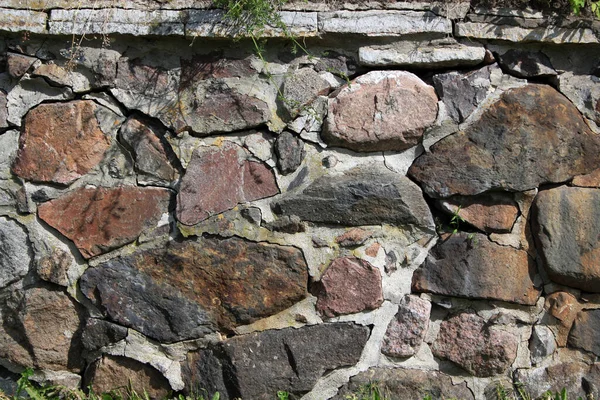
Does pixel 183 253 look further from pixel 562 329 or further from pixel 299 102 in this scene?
pixel 562 329

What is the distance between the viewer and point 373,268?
92.5 inches

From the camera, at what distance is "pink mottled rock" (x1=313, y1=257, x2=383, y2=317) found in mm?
Result: 2342

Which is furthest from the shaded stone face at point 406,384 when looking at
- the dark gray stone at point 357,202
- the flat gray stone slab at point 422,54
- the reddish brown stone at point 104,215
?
the flat gray stone slab at point 422,54

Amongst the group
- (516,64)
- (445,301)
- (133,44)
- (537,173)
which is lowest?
(445,301)

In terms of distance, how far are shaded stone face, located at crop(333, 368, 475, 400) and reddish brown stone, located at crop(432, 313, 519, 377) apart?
0.08 metres

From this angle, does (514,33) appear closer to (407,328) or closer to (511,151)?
(511,151)

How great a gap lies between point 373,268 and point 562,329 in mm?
691

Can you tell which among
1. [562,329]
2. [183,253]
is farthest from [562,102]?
[183,253]

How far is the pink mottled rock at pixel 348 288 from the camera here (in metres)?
2.34

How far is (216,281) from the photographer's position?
234 centimetres

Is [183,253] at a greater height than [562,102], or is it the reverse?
[562,102]

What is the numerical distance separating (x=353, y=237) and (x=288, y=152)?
0.37 m

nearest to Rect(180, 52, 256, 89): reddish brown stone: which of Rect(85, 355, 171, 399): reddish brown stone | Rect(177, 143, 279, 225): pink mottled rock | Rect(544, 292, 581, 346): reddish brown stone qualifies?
Rect(177, 143, 279, 225): pink mottled rock

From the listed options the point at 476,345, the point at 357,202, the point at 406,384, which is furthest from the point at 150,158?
the point at 476,345
